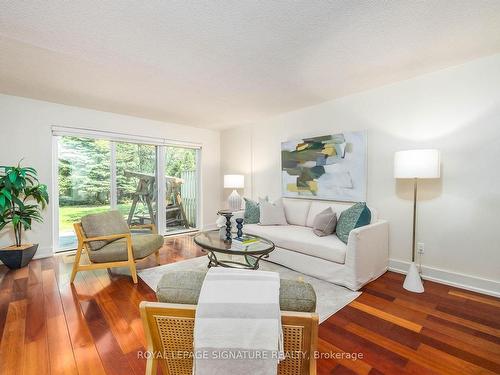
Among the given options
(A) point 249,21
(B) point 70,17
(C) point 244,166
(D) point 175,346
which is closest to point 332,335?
(D) point 175,346

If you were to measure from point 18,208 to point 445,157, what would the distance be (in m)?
5.32

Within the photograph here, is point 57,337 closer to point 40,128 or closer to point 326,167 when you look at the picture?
point 40,128

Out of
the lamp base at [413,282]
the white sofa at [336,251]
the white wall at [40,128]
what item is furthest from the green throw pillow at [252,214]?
the white wall at [40,128]

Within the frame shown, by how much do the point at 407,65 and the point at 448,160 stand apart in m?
1.11

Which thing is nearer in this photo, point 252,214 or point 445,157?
point 445,157

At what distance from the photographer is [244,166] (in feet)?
16.7

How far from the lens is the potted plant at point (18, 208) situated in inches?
118

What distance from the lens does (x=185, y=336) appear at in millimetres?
966

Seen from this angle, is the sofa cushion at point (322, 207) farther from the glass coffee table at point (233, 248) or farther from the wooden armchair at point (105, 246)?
the wooden armchair at point (105, 246)

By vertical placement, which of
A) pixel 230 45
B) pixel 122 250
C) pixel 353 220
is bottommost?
pixel 122 250

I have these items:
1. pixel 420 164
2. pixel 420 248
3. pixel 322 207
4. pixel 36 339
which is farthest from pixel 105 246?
pixel 420 248

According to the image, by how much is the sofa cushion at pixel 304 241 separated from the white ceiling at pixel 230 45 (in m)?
1.87

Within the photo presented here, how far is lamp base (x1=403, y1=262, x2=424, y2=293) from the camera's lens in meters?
2.50

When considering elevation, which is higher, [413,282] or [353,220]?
[353,220]
